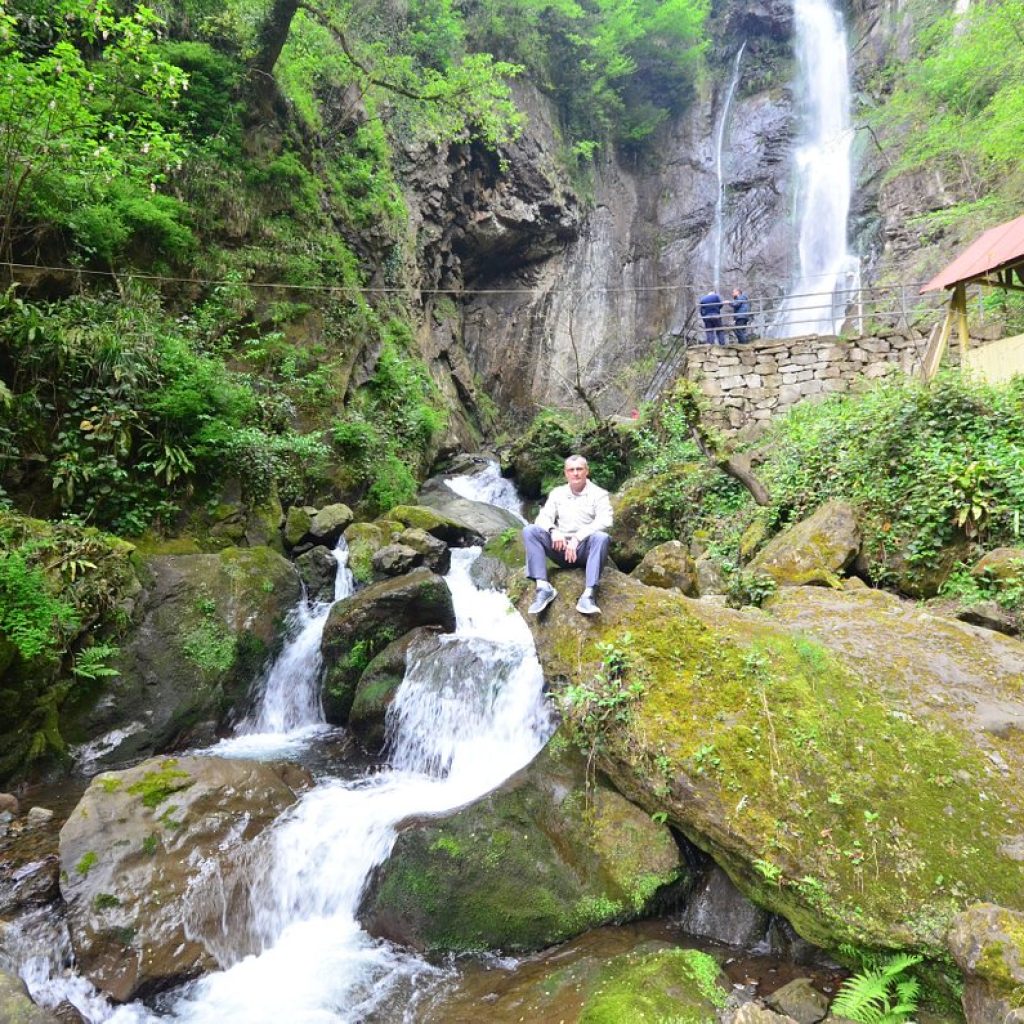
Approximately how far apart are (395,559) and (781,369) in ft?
31.7

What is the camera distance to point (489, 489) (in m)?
16.0

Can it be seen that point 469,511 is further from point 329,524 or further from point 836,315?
point 836,315

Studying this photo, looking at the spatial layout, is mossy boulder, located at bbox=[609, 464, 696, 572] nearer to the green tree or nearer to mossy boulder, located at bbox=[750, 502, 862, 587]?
mossy boulder, located at bbox=[750, 502, 862, 587]

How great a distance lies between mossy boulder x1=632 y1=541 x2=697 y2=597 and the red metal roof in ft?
20.6

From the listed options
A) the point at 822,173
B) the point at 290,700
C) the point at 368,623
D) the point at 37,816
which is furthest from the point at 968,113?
the point at 37,816

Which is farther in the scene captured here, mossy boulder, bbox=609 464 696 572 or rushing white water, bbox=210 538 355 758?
mossy boulder, bbox=609 464 696 572

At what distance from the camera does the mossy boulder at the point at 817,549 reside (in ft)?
20.9

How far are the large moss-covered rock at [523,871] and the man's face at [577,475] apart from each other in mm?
2491

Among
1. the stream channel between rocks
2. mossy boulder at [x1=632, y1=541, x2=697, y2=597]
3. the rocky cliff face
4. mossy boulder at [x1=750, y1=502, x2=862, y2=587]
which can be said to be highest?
the rocky cliff face

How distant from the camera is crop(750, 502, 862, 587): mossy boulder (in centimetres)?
638

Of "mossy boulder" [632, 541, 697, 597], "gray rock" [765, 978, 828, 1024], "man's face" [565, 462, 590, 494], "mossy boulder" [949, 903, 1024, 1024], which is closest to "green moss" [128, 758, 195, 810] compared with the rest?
"man's face" [565, 462, 590, 494]

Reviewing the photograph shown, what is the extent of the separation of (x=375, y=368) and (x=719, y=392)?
8.05 meters

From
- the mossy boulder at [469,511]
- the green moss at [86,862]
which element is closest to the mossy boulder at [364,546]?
the mossy boulder at [469,511]

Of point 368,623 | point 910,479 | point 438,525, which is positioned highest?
point 910,479
